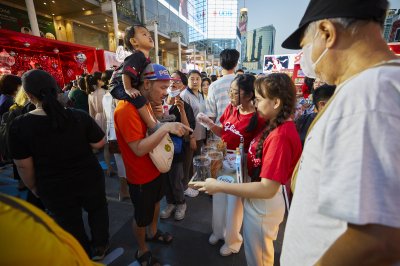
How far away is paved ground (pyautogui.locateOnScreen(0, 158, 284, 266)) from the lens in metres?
2.16

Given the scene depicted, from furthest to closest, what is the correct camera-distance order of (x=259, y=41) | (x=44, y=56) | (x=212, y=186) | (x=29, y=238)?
1. (x=259, y=41)
2. (x=44, y=56)
3. (x=212, y=186)
4. (x=29, y=238)

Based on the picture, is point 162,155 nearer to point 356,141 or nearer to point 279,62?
point 356,141

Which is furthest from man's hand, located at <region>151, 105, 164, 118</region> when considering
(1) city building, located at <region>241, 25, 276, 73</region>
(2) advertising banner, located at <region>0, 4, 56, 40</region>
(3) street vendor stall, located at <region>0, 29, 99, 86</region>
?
(1) city building, located at <region>241, 25, 276, 73</region>

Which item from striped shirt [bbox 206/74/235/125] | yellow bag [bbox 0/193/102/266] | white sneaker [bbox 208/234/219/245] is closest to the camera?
yellow bag [bbox 0/193/102/266]

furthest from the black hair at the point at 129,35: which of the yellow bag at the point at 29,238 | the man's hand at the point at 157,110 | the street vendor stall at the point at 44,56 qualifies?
the street vendor stall at the point at 44,56

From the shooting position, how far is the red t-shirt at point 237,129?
1.94m

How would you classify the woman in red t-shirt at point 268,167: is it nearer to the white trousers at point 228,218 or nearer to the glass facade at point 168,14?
the white trousers at point 228,218

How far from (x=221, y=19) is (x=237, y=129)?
57.5 metres

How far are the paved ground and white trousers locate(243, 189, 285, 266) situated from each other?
610 mm

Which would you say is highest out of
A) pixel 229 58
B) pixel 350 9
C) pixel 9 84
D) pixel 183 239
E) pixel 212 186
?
pixel 229 58

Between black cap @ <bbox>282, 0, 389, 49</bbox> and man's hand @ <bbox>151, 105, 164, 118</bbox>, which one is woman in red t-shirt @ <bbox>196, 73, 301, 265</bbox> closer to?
black cap @ <bbox>282, 0, 389, 49</bbox>

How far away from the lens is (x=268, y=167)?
3.94ft

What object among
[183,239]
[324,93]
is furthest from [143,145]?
[324,93]

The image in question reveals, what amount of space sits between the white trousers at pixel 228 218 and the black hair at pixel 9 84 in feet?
12.8
